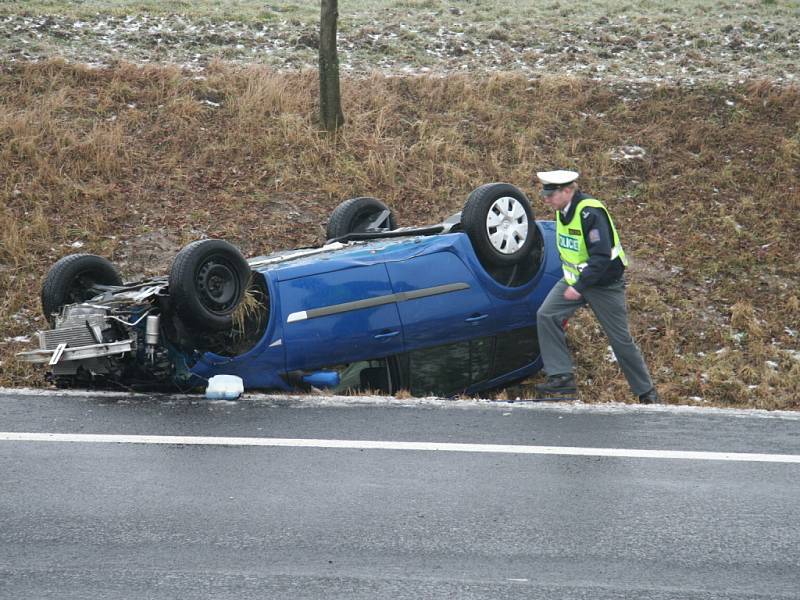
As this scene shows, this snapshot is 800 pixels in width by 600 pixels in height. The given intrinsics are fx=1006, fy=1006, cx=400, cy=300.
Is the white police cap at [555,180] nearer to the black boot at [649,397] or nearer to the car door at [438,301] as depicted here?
the car door at [438,301]

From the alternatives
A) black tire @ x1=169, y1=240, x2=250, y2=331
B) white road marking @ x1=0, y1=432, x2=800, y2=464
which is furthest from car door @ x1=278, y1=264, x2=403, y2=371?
white road marking @ x1=0, y1=432, x2=800, y2=464

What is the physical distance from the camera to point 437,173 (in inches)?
498

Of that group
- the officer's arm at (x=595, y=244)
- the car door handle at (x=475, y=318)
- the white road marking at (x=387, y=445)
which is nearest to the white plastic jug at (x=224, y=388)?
the white road marking at (x=387, y=445)

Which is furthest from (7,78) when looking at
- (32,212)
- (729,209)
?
(729,209)

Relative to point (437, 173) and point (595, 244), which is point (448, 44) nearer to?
point (437, 173)

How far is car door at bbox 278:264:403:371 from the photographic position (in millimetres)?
6625

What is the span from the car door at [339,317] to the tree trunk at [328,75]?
6.44m

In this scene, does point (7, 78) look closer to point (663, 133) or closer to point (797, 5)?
point (663, 133)

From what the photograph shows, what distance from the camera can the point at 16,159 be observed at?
11812mm

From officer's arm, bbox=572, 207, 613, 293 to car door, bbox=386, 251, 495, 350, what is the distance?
0.84 meters

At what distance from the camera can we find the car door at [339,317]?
261 inches

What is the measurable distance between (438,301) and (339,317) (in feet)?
2.64

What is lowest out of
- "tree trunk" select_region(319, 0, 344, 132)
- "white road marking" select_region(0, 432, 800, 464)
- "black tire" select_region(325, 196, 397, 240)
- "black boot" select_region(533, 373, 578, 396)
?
"black boot" select_region(533, 373, 578, 396)

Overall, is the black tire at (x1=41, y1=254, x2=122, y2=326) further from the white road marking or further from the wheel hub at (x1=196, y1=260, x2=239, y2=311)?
the white road marking
